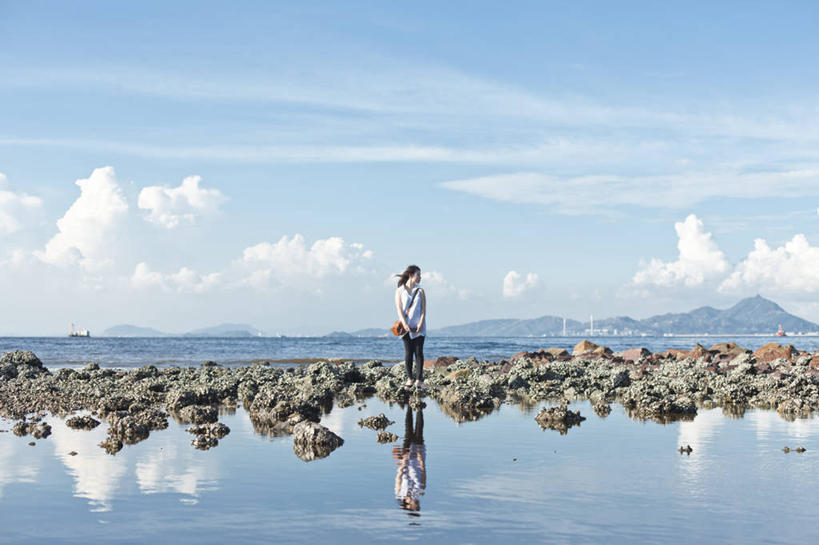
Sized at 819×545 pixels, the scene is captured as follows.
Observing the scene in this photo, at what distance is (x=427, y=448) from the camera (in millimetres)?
9805

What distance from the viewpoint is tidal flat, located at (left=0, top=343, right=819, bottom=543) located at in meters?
6.09

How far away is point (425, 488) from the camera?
739cm

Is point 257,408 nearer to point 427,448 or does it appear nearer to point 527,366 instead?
point 427,448

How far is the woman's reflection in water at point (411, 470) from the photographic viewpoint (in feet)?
22.6

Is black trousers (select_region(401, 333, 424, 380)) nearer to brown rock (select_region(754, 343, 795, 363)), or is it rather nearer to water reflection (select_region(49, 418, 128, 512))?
water reflection (select_region(49, 418, 128, 512))

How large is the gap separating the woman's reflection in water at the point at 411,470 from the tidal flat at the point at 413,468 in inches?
1.3

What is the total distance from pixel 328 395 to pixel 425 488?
948cm

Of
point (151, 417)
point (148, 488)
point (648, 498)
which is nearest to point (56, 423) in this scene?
point (151, 417)

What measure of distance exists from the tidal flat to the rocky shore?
0.07m

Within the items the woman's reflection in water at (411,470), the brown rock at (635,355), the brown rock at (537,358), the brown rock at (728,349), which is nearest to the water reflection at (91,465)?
the woman's reflection in water at (411,470)

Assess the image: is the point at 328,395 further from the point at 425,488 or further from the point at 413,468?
A: the point at 425,488

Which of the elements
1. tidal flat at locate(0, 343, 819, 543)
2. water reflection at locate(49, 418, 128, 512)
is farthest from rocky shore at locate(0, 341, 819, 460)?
water reflection at locate(49, 418, 128, 512)

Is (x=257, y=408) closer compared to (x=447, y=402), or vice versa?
(x=257, y=408)

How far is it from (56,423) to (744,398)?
13.6 meters
